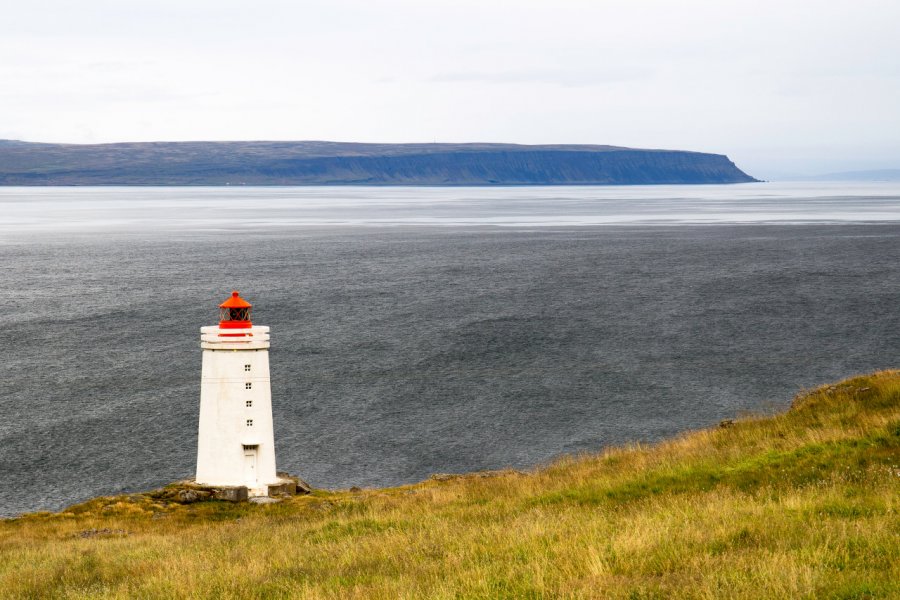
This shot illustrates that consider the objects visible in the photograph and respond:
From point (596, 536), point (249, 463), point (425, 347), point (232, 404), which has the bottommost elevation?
point (425, 347)

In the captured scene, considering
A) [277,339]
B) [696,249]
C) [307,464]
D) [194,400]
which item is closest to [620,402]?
[307,464]

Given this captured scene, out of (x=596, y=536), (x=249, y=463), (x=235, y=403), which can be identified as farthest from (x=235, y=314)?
(x=596, y=536)

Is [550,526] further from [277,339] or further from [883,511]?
[277,339]

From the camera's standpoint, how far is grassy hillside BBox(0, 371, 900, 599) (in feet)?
32.1

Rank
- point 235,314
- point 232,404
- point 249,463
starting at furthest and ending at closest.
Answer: point 235,314 → point 249,463 → point 232,404

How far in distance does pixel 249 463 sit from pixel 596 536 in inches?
575

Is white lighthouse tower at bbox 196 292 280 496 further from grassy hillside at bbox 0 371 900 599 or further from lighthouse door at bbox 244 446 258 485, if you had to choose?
grassy hillside at bbox 0 371 900 599

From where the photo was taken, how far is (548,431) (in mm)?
41969

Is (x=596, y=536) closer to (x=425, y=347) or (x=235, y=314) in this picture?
(x=235, y=314)

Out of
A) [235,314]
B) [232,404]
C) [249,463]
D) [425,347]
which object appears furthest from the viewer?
[425,347]

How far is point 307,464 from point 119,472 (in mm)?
6338

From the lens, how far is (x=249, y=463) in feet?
82.5

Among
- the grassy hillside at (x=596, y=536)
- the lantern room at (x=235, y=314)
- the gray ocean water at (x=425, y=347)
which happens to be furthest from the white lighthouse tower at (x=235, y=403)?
the gray ocean water at (x=425, y=347)

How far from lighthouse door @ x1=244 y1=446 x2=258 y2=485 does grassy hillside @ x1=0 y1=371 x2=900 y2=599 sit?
2.52 m
